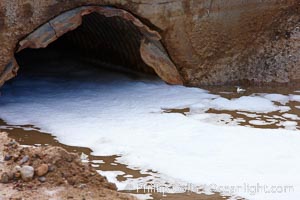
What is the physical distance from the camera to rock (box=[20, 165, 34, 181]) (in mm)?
3861

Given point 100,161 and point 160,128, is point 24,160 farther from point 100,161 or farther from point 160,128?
point 160,128

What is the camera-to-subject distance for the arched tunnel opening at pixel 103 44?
6.31 m

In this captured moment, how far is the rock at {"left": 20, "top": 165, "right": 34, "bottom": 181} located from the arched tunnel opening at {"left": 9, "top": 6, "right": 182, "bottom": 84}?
8.39ft

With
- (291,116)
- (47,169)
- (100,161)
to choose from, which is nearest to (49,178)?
(47,169)

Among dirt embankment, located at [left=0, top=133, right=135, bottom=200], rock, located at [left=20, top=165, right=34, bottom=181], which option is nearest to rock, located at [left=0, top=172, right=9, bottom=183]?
dirt embankment, located at [left=0, top=133, right=135, bottom=200]

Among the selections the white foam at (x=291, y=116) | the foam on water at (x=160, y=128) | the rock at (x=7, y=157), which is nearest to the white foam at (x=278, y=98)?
the foam on water at (x=160, y=128)

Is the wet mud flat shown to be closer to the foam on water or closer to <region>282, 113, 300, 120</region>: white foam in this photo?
the foam on water

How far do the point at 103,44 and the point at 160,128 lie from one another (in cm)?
281

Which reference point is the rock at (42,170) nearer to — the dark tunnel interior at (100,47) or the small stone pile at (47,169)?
the small stone pile at (47,169)

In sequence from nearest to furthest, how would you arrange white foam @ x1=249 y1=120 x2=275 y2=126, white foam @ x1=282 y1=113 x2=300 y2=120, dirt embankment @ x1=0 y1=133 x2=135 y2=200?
1. dirt embankment @ x1=0 y1=133 x2=135 y2=200
2. white foam @ x1=249 y1=120 x2=275 y2=126
3. white foam @ x1=282 y1=113 x2=300 y2=120

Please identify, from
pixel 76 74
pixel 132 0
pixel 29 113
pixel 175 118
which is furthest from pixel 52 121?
pixel 76 74

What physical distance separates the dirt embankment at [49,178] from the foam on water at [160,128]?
0.65 meters

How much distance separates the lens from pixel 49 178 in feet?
12.8

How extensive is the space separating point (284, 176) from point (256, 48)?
3.10 meters
